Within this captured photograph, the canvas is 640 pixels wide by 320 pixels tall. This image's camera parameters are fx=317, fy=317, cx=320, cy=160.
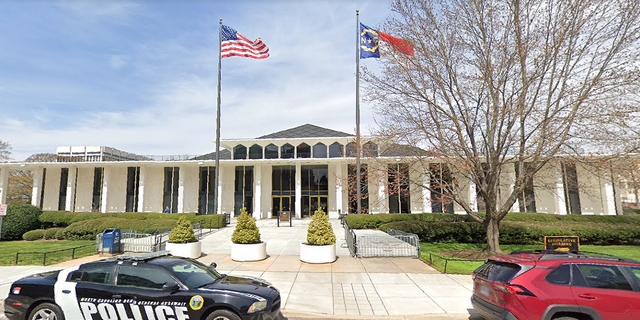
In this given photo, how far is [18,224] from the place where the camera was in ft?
80.7

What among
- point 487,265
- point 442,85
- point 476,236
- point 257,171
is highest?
point 442,85

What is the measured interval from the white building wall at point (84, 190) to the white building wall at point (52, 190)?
96.3 inches

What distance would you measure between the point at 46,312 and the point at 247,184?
99.2 ft

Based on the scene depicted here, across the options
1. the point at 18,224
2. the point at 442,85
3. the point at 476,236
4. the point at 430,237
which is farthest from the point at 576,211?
the point at 18,224

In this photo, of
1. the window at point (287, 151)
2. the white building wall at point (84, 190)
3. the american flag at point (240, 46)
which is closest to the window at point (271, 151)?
the window at point (287, 151)

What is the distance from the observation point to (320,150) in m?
35.1

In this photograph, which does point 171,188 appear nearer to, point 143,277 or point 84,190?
point 84,190

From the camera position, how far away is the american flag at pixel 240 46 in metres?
23.9

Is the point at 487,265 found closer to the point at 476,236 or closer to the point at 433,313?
the point at 433,313

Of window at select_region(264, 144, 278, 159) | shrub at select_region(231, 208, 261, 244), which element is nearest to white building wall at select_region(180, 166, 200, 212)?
window at select_region(264, 144, 278, 159)

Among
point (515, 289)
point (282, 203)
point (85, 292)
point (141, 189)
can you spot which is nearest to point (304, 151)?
point (282, 203)

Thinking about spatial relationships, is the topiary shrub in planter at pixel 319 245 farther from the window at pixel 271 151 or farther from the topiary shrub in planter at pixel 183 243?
the window at pixel 271 151

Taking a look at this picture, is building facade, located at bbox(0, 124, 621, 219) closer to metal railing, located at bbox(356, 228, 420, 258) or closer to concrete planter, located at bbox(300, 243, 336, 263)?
metal railing, located at bbox(356, 228, 420, 258)

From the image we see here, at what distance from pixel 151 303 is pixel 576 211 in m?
39.8
